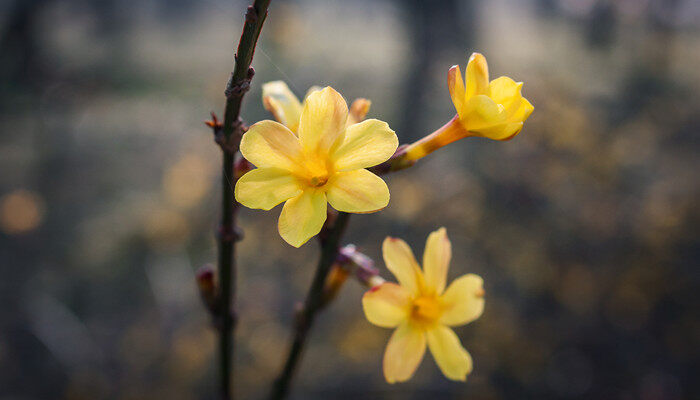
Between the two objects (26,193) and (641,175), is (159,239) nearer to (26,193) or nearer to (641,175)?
(26,193)

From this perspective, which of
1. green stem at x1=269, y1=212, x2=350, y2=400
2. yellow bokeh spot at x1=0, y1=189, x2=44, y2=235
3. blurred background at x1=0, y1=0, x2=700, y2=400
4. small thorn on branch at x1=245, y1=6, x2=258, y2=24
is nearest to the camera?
small thorn on branch at x1=245, y1=6, x2=258, y2=24

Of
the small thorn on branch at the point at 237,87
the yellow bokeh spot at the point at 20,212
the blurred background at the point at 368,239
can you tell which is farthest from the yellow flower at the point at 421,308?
the yellow bokeh spot at the point at 20,212

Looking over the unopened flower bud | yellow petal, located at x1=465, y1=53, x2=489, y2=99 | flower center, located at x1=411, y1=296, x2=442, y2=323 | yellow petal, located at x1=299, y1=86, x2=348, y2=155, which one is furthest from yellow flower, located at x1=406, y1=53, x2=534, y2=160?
the unopened flower bud

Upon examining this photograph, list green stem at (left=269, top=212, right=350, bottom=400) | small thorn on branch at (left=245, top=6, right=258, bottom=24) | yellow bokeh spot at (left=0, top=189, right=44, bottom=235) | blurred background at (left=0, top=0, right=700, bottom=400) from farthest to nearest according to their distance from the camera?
yellow bokeh spot at (left=0, top=189, right=44, bottom=235) < blurred background at (left=0, top=0, right=700, bottom=400) < green stem at (left=269, top=212, right=350, bottom=400) < small thorn on branch at (left=245, top=6, right=258, bottom=24)

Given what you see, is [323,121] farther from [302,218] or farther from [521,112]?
[521,112]

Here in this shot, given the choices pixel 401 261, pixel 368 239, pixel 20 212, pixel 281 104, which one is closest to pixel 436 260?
pixel 401 261

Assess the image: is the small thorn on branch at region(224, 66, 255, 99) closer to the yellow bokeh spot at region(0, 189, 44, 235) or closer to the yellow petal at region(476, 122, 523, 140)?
the yellow petal at region(476, 122, 523, 140)

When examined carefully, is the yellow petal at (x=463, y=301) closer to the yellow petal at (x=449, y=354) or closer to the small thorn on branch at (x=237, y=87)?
the yellow petal at (x=449, y=354)
